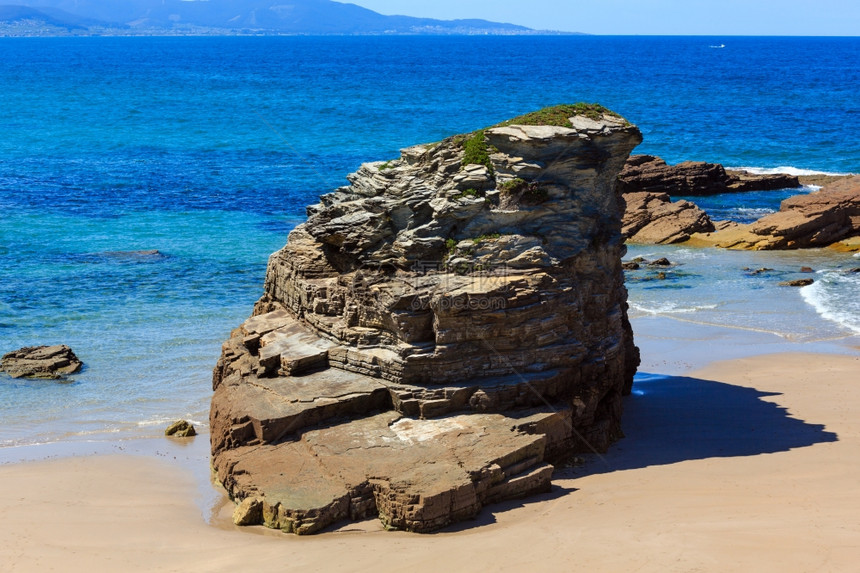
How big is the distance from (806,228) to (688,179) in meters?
11.8

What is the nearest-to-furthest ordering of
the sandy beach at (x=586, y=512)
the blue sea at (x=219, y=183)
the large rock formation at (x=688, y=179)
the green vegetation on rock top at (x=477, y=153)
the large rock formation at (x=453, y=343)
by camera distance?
the sandy beach at (x=586, y=512)
the large rock formation at (x=453, y=343)
the green vegetation on rock top at (x=477, y=153)
the blue sea at (x=219, y=183)
the large rock formation at (x=688, y=179)

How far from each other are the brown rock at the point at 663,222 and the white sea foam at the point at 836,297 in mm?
7161

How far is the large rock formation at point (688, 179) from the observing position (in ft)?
159

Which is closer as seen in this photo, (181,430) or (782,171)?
(181,430)

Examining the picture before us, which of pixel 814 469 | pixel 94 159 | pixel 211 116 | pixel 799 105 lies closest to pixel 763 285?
pixel 814 469

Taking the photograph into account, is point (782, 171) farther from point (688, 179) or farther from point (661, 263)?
point (661, 263)

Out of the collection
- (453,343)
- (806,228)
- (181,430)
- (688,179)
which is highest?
(453,343)

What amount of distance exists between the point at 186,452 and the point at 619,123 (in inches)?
428

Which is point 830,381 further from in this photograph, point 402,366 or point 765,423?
point 402,366

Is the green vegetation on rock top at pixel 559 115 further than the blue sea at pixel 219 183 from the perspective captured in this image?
No

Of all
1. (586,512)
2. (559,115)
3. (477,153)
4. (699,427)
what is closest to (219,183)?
(477,153)

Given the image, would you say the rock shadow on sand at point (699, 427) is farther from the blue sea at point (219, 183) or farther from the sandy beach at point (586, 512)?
the blue sea at point (219, 183)

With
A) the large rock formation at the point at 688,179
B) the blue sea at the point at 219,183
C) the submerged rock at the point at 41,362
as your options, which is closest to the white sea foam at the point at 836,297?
the blue sea at the point at 219,183

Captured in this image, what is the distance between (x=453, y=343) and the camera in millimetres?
16953
